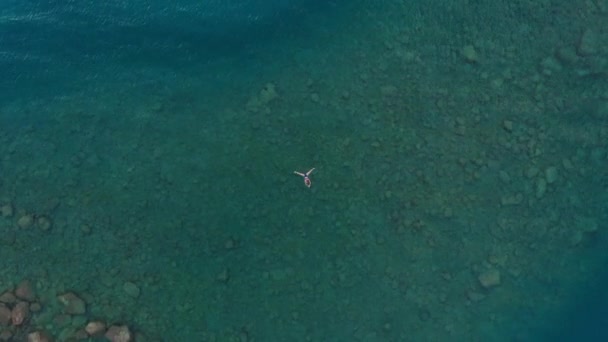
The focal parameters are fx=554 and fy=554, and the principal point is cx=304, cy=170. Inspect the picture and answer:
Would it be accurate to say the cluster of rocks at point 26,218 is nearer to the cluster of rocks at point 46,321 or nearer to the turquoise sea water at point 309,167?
the turquoise sea water at point 309,167

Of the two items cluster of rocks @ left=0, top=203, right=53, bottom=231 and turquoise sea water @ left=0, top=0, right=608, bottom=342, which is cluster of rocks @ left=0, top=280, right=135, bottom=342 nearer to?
turquoise sea water @ left=0, top=0, right=608, bottom=342

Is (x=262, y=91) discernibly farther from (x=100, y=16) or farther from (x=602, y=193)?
(x=602, y=193)

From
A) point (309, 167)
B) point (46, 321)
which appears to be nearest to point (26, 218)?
point (46, 321)

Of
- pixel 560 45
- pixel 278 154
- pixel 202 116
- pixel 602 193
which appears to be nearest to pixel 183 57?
pixel 202 116

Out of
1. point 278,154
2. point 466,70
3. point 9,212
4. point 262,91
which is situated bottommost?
point 9,212

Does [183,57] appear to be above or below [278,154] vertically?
above

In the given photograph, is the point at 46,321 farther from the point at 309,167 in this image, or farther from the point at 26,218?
the point at 309,167

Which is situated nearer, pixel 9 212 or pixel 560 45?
pixel 9 212
